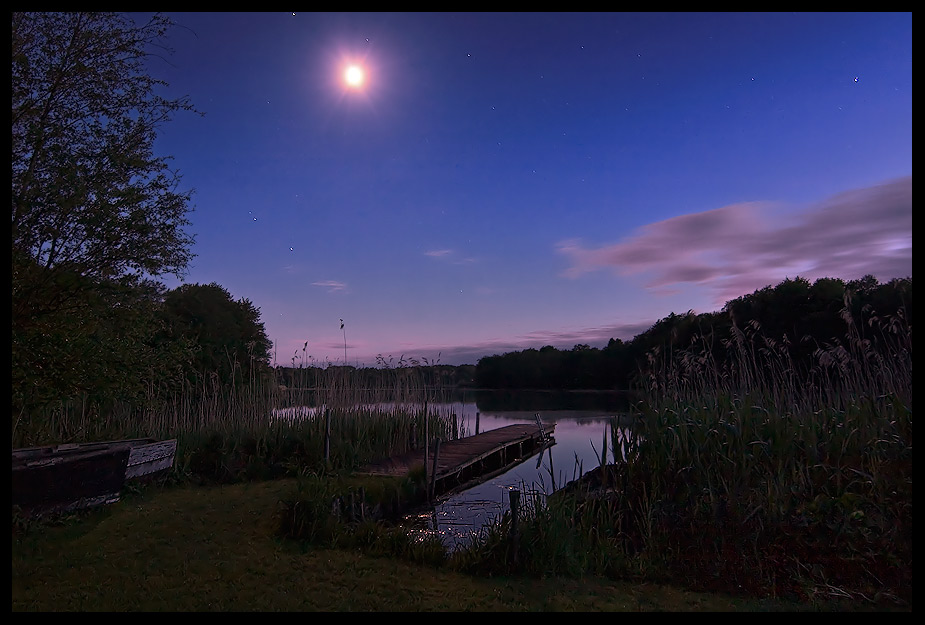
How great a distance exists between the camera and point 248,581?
4.68 m

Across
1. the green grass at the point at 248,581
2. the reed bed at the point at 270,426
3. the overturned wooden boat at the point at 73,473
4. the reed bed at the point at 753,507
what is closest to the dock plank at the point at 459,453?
the reed bed at the point at 270,426

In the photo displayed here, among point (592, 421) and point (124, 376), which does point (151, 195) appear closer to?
point (124, 376)

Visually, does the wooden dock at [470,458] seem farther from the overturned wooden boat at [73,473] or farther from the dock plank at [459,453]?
the overturned wooden boat at [73,473]

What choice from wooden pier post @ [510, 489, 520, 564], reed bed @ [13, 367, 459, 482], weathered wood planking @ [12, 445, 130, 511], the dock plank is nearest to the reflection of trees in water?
the dock plank

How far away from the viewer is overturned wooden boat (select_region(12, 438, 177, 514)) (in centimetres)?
572

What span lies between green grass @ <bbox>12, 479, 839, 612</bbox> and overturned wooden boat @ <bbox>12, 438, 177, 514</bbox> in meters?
0.25

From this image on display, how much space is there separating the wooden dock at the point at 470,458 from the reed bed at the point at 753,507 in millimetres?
1552

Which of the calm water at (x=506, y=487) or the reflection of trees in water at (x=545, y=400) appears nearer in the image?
the calm water at (x=506, y=487)

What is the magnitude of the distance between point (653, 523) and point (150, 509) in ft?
18.6

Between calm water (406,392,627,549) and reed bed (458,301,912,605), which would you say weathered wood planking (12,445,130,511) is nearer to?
calm water (406,392,627,549)

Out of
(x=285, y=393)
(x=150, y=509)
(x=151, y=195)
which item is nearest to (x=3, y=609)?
(x=150, y=509)

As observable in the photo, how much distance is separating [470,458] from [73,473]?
25.0 ft

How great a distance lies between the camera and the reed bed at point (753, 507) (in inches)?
186
